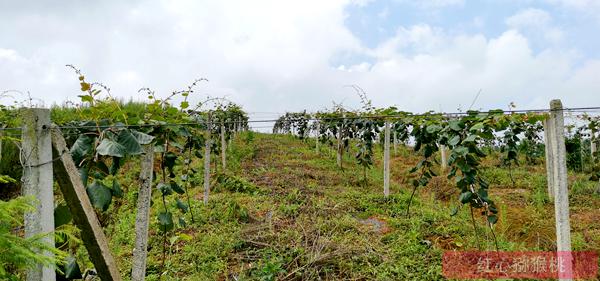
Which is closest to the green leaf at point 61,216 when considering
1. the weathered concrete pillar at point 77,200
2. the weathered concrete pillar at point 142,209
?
the weathered concrete pillar at point 77,200

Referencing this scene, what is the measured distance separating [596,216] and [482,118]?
3.47 metres

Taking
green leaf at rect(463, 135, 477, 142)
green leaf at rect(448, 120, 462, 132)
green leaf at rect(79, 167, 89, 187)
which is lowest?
green leaf at rect(79, 167, 89, 187)

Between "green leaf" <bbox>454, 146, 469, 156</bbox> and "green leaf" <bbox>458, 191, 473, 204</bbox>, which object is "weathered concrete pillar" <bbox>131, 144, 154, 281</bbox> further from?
"green leaf" <bbox>458, 191, 473, 204</bbox>

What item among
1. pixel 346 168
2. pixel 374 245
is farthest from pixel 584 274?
pixel 346 168

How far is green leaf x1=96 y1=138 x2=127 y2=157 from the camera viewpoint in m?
2.06

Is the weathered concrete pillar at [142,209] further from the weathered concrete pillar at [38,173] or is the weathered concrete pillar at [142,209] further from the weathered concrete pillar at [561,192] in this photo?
the weathered concrete pillar at [561,192]

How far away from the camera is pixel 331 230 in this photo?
4.39 m

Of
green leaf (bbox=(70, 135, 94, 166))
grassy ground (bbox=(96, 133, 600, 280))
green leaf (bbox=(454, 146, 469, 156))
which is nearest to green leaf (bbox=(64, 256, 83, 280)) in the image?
green leaf (bbox=(70, 135, 94, 166))

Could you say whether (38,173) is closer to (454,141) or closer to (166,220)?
(166,220)

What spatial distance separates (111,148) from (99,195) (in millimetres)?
333

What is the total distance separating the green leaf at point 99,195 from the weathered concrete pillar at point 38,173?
0.24 m

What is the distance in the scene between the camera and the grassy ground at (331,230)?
11.8ft

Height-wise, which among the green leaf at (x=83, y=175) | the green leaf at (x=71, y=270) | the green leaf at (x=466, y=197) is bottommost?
the green leaf at (x=71, y=270)

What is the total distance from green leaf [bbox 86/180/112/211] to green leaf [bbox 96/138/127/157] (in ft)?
0.93
